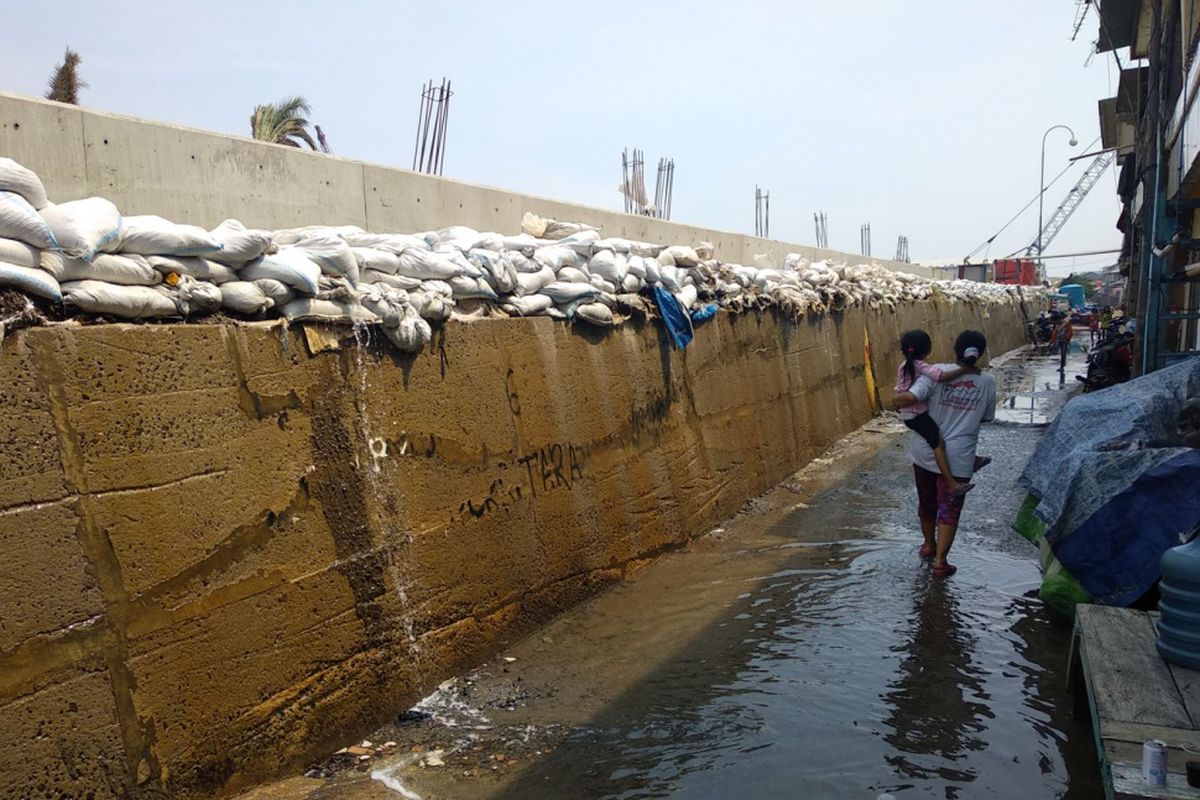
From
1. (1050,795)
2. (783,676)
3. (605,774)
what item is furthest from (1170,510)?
(605,774)

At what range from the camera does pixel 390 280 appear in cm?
453

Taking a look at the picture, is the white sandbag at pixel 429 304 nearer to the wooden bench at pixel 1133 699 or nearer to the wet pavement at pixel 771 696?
the wet pavement at pixel 771 696

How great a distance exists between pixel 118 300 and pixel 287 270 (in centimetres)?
75

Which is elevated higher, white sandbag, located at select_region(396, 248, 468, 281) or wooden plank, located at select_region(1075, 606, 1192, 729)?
white sandbag, located at select_region(396, 248, 468, 281)

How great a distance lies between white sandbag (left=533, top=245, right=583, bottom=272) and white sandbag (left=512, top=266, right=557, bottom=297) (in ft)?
0.25

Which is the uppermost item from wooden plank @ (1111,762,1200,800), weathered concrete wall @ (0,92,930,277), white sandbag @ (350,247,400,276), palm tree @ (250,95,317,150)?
palm tree @ (250,95,317,150)

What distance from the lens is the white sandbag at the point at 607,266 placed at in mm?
6285

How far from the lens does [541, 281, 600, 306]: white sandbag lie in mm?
5715

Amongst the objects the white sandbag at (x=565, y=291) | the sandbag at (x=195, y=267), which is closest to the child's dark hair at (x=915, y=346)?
the white sandbag at (x=565, y=291)

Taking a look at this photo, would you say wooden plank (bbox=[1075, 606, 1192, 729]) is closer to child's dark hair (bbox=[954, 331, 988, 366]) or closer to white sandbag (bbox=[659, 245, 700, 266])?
child's dark hair (bbox=[954, 331, 988, 366])

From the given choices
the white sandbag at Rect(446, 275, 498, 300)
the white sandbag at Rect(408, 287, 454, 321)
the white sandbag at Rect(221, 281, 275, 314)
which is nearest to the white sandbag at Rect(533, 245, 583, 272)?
the white sandbag at Rect(446, 275, 498, 300)

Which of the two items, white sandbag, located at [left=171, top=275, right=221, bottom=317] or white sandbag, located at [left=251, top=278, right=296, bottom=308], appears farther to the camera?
white sandbag, located at [left=251, top=278, right=296, bottom=308]

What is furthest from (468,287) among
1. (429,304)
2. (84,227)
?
(84,227)

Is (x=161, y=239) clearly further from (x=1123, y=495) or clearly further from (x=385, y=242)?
(x=1123, y=495)
